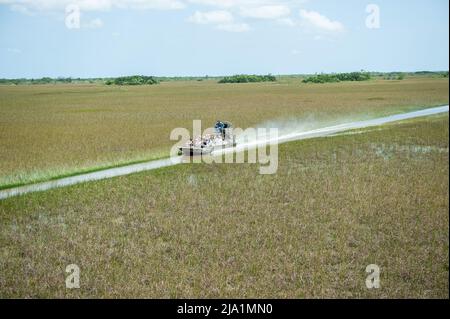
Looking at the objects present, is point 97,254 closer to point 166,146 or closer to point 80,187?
point 80,187

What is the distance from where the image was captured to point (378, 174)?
50.0 ft

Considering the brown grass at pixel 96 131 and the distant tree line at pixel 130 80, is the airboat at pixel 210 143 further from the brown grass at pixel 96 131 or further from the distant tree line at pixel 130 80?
the distant tree line at pixel 130 80

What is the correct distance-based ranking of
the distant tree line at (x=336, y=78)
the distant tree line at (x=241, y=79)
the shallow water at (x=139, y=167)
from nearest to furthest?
the shallow water at (x=139, y=167) → the distant tree line at (x=336, y=78) → the distant tree line at (x=241, y=79)

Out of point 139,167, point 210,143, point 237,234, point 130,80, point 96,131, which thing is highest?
point 130,80

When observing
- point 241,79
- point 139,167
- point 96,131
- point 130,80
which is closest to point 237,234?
point 139,167

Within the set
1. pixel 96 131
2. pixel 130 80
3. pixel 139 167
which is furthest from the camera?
pixel 130 80

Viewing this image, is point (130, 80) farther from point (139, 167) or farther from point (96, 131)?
point (139, 167)

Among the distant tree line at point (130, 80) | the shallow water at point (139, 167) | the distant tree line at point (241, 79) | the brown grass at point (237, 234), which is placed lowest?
the brown grass at point (237, 234)

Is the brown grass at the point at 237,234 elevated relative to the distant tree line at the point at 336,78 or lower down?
lower down

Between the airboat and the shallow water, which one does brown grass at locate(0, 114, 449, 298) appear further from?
the airboat

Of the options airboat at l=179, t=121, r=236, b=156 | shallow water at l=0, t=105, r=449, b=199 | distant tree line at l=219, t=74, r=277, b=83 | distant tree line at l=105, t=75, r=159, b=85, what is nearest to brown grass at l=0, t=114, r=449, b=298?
shallow water at l=0, t=105, r=449, b=199

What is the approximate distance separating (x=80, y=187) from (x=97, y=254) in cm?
588

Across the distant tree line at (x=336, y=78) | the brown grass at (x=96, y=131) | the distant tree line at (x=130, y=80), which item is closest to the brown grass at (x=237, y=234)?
→ the brown grass at (x=96, y=131)
